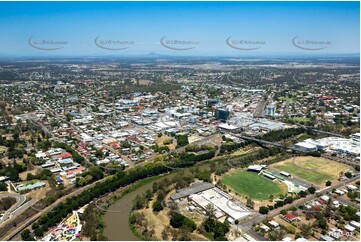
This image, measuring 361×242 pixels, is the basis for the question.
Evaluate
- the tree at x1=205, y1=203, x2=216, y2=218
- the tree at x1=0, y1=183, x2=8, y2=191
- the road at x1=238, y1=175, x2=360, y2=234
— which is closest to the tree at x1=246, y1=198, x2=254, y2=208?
the road at x1=238, y1=175, x2=360, y2=234

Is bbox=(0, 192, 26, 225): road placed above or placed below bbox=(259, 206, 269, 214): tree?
below

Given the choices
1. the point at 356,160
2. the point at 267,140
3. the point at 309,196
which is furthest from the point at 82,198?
the point at 356,160

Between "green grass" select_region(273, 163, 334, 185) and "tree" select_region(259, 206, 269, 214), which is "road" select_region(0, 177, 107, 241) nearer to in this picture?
"tree" select_region(259, 206, 269, 214)

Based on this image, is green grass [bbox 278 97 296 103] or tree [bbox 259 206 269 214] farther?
green grass [bbox 278 97 296 103]

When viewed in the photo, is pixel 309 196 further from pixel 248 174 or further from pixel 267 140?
pixel 267 140

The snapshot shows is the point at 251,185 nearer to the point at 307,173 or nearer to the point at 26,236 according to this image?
the point at 307,173

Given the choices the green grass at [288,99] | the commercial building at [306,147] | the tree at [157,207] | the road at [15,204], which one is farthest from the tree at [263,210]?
the green grass at [288,99]
